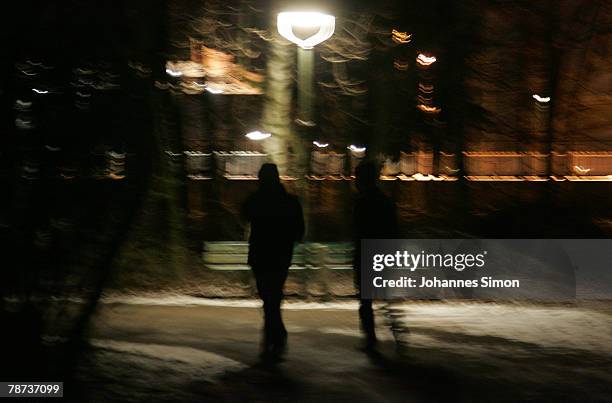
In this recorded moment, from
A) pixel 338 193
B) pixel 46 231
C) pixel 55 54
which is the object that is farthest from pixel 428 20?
pixel 46 231

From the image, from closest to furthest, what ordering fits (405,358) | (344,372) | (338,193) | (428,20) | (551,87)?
(344,372)
(405,358)
(428,20)
(338,193)
(551,87)

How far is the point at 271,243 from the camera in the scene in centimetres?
820

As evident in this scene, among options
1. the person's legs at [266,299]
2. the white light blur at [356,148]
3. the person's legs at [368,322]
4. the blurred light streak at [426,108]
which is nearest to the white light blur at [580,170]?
the blurred light streak at [426,108]

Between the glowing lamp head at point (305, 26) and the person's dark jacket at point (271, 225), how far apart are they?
263 cm

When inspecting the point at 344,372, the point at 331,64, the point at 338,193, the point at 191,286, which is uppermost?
the point at 331,64

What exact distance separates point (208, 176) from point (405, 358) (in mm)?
6009

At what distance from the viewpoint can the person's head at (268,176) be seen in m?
8.10

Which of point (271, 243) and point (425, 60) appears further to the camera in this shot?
point (425, 60)

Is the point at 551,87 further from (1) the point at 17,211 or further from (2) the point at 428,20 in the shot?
(1) the point at 17,211

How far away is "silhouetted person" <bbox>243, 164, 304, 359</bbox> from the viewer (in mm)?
8164

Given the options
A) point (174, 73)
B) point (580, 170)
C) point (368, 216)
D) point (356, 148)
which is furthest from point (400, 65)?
point (580, 170)

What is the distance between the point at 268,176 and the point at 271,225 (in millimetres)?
484

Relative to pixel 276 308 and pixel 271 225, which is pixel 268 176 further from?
pixel 276 308

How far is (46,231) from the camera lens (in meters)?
7.54
